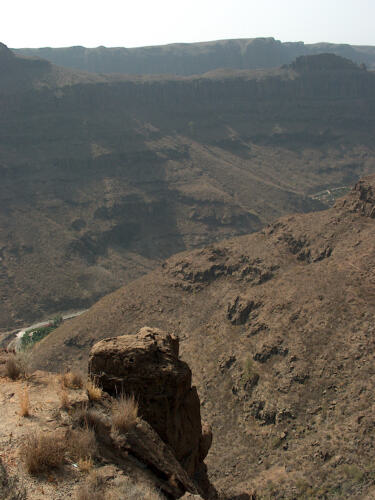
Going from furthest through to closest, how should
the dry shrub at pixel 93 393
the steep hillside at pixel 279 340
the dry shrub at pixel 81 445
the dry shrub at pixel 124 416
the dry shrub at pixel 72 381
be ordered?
the steep hillside at pixel 279 340 < the dry shrub at pixel 72 381 < the dry shrub at pixel 93 393 < the dry shrub at pixel 124 416 < the dry shrub at pixel 81 445

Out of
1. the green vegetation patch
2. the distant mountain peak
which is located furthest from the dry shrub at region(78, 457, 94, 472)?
the distant mountain peak

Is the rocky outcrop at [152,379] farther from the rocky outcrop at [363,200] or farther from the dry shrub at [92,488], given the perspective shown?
the rocky outcrop at [363,200]

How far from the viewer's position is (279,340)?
93.8 ft

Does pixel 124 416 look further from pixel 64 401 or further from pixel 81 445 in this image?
pixel 64 401

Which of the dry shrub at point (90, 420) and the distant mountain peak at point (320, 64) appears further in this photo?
the distant mountain peak at point (320, 64)

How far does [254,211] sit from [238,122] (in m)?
51.9

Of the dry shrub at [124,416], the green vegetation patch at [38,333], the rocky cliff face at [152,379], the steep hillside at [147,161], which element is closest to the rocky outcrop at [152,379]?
the rocky cliff face at [152,379]

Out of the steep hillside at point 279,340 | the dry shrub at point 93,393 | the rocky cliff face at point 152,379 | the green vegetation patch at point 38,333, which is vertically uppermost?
the dry shrub at point 93,393

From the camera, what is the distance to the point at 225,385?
28.6m

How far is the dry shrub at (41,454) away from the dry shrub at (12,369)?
3910mm

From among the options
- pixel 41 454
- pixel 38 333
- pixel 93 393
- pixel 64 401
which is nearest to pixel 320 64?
pixel 38 333

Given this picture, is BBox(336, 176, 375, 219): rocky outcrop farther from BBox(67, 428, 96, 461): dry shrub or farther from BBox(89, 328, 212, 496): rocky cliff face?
BBox(67, 428, 96, 461): dry shrub

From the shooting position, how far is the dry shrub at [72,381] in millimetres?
11232

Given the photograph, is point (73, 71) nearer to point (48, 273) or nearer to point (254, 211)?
point (254, 211)
